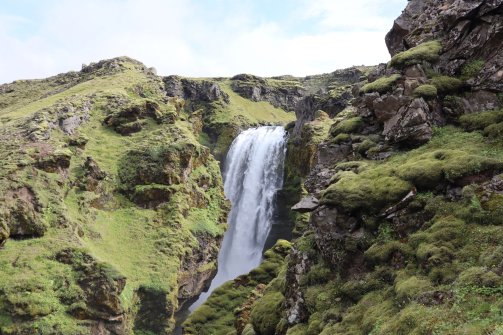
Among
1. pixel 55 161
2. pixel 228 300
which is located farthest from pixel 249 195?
pixel 228 300

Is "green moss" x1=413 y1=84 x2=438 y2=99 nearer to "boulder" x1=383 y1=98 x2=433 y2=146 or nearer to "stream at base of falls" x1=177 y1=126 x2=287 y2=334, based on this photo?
"boulder" x1=383 y1=98 x2=433 y2=146

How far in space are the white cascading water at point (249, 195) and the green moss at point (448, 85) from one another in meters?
35.7

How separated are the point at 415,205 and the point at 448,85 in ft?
26.0

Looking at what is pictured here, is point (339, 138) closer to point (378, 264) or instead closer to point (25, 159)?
point (378, 264)

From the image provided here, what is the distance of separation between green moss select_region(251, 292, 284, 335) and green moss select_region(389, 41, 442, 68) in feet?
43.8

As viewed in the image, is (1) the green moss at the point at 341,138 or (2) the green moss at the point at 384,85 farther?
(1) the green moss at the point at 341,138

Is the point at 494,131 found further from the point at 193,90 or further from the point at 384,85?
the point at 193,90

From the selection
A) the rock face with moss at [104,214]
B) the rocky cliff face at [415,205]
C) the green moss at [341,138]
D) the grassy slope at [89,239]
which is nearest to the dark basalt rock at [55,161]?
the rock face with moss at [104,214]

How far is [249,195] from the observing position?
216ft

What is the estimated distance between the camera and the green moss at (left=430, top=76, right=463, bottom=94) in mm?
19078

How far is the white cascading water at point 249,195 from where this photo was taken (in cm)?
5606

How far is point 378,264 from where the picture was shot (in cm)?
1379

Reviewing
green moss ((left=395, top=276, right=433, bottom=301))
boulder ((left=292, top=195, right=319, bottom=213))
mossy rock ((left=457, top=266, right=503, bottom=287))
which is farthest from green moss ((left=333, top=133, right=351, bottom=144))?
mossy rock ((left=457, top=266, right=503, bottom=287))

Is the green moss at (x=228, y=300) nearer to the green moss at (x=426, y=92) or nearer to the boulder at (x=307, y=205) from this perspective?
the boulder at (x=307, y=205)
